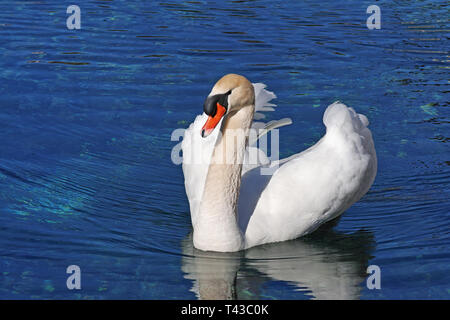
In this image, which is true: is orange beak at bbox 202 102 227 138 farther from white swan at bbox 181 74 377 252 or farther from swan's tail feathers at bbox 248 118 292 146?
swan's tail feathers at bbox 248 118 292 146

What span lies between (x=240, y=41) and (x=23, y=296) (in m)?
7.32

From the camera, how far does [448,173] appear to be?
830 cm

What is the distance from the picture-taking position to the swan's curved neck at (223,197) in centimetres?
634

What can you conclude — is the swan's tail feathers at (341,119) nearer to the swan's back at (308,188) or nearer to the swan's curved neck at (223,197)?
the swan's back at (308,188)

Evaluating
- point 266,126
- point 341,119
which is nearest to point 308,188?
point 341,119

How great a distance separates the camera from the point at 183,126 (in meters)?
9.57

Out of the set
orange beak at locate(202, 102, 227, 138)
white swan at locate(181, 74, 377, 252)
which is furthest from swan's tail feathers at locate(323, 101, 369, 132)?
orange beak at locate(202, 102, 227, 138)

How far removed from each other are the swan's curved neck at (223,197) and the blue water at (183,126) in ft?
0.44

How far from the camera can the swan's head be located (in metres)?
5.80

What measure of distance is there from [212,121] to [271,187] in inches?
41.9

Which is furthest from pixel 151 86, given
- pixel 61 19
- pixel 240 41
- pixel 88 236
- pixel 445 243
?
pixel 445 243

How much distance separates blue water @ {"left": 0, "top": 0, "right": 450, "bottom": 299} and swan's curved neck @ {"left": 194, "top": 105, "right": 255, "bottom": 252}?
0.13m

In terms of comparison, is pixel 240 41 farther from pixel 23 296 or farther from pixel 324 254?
pixel 23 296

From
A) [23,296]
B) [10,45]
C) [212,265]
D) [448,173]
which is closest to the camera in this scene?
[23,296]
